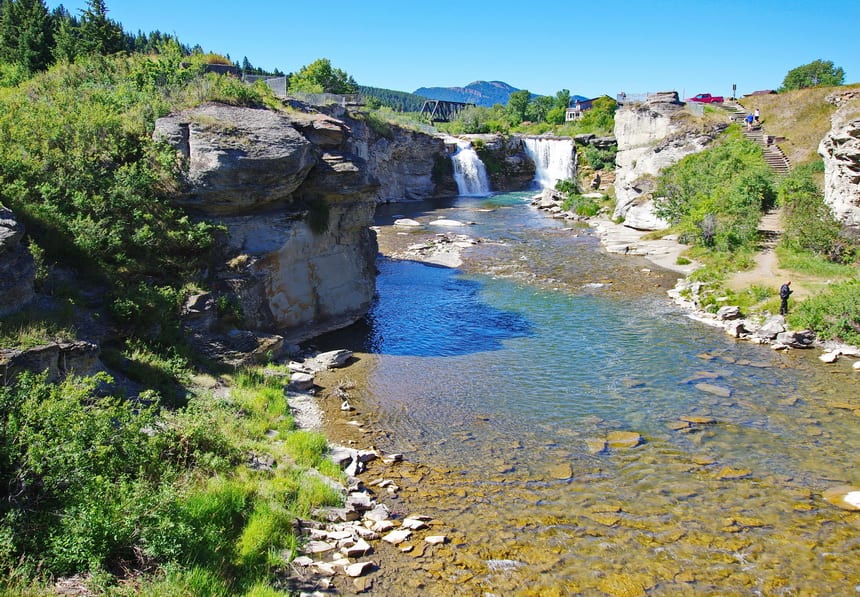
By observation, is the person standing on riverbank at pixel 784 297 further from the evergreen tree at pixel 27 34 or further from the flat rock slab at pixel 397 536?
the evergreen tree at pixel 27 34

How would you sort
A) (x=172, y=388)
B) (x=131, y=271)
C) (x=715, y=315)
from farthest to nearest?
(x=715, y=315) < (x=131, y=271) < (x=172, y=388)

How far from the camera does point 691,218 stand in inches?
1253

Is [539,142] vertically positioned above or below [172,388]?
above

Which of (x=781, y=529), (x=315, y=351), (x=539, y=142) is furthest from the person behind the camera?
(x=539, y=142)

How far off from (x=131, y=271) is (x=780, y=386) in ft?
54.8

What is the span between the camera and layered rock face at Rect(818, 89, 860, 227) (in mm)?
23891

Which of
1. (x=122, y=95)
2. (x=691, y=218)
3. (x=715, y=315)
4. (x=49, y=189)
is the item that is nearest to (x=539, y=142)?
(x=691, y=218)

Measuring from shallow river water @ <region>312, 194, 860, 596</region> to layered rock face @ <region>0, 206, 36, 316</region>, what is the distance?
7.07 m

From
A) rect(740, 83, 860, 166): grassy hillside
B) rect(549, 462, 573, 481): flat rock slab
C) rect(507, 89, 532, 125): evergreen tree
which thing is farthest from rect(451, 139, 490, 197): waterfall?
rect(507, 89, 532, 125): evergreen tree

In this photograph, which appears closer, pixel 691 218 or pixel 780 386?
pixel 780 386

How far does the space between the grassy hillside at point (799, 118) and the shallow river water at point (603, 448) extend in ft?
77.9

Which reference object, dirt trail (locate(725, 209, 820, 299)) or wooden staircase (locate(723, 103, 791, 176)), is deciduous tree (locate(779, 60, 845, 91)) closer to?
wooden staircase (locate(723, 103, 791, 176))

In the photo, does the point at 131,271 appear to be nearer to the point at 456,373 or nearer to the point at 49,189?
the point at 49,189

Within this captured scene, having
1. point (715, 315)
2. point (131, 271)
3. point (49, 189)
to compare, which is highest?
point (49, 189)
